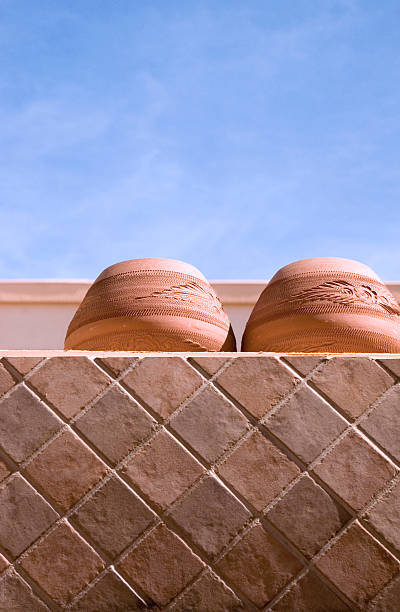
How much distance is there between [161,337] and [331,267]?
57 centimetres

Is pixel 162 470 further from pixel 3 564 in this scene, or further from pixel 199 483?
pixel 3 564

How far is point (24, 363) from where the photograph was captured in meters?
1.55

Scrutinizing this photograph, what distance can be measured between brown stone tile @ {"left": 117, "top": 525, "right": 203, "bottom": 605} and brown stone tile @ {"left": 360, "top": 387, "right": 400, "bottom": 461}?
51cm

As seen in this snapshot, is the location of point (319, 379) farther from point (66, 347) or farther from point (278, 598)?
point (66, 347)

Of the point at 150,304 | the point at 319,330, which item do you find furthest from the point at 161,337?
the point at 319,330

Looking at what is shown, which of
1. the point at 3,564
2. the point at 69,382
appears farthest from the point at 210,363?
the point at 3,564

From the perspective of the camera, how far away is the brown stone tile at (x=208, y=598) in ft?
4.65

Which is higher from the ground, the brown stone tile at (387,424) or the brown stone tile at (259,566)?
the brown stone tile at (387,424)

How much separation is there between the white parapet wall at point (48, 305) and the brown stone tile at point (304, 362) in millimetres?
2884

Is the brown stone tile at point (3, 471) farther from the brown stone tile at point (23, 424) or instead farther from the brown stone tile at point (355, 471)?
the brown stone tile at point (355, 471)

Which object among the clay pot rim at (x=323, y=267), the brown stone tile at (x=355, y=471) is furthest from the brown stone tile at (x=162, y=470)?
the clay pot rim at (x=323, y=267)

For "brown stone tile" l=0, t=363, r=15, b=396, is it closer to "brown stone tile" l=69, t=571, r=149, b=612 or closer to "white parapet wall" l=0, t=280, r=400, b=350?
"brown stone tile" l=69, t=571, r=149, b=612

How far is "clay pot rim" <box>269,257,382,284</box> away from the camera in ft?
6.25

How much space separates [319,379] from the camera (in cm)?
155
